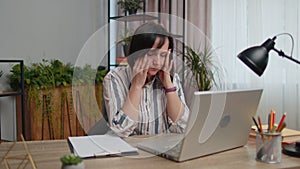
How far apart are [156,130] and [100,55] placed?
2.12 meters

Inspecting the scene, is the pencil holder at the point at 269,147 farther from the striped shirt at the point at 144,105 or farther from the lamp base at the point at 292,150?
the striped shirt at the point at 144,105

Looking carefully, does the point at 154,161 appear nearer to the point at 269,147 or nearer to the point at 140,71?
the point at 269,147

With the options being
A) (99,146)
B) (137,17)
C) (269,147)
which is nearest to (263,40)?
(137,17)

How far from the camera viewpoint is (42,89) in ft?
8.61

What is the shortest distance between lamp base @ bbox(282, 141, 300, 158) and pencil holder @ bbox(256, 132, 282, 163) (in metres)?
0.11

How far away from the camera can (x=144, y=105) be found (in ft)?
5.42

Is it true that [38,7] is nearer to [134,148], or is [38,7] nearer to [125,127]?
[125,127]

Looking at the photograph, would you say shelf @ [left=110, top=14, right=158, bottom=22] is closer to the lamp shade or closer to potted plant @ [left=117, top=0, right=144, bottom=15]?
potted plant @ [left=117, top=0, right=144, bottom=15]

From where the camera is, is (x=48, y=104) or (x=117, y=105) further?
(x=48, y=104)

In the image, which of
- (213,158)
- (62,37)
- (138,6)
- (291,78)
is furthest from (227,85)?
(213,158)

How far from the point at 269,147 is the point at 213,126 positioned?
169 millimetres

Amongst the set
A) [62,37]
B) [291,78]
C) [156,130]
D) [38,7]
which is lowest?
[156,130]

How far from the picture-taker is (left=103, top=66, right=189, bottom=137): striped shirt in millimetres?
1537

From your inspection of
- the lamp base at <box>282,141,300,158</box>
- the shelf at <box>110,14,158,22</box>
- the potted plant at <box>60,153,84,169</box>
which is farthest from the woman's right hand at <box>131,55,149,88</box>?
the shelf at <box>110,14,158,22</box>
